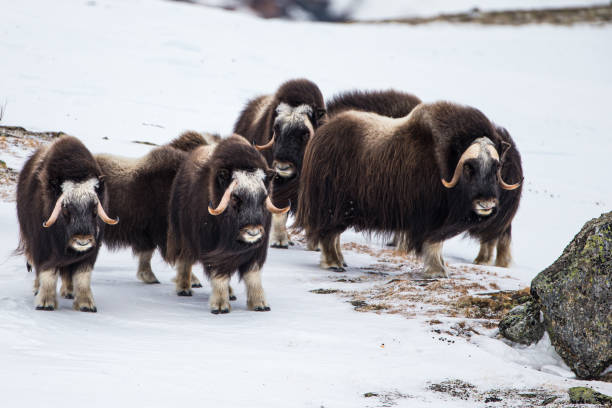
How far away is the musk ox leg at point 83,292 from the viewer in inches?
183

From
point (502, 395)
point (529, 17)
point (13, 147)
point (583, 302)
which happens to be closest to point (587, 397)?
point (502, 395)

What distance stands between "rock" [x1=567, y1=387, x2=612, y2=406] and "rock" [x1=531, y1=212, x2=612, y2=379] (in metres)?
0.47

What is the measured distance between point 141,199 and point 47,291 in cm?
120

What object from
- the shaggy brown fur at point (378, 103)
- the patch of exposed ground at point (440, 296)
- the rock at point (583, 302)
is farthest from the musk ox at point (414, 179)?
the rock at point (583, 302)

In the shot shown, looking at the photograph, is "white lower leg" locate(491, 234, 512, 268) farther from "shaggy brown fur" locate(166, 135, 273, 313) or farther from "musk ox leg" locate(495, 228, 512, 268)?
"shaggy brown fur" locate(166, 135, 273, 313)

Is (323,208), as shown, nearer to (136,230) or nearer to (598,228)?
(136,230)

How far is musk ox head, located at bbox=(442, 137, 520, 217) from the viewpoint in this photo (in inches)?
217

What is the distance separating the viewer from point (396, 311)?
15.5 feet

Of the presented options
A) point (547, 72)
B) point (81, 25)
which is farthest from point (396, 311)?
point (547, 72)

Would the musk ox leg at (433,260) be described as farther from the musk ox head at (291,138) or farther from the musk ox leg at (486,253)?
the musk ox head at (291,138)

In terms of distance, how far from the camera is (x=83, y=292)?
4664 millimetres

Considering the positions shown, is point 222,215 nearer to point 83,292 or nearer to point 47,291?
point 83,292

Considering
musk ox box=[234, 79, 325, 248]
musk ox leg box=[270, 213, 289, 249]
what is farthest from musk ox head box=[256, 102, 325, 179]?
musk ox leg box=[270, 213, 289, 249]

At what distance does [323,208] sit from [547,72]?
61.0 ft
